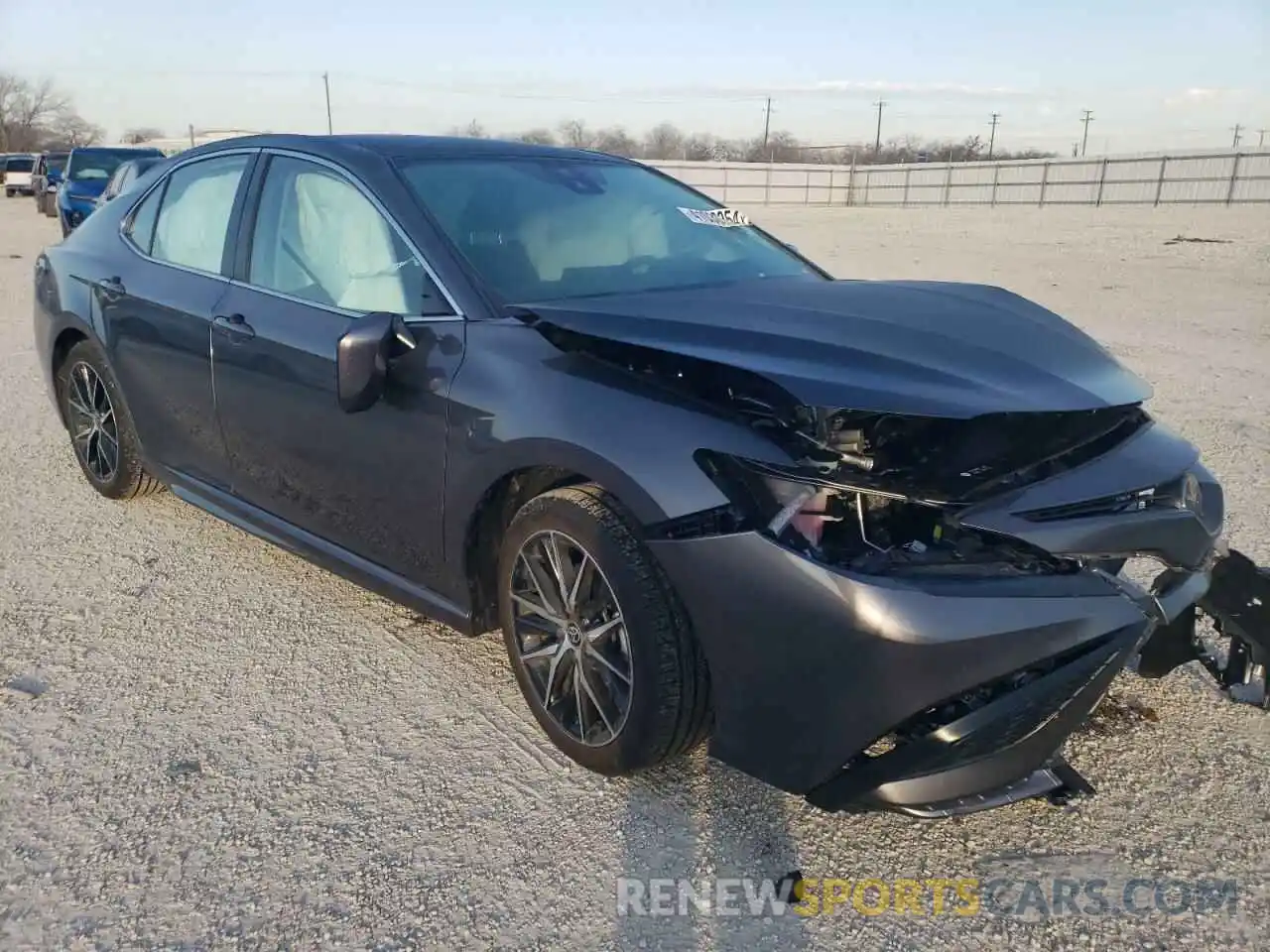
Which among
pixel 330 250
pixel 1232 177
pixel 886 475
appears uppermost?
pixel 1232 177

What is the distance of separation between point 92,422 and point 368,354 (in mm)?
2709

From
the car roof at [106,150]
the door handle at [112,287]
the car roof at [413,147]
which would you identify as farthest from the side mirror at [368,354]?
the car roof at [106,150]

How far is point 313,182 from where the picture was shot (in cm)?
346

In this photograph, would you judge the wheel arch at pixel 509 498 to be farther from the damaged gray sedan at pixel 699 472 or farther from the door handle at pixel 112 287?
the door handle at pixel 112 287

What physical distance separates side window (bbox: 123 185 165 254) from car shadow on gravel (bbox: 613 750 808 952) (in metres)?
3.17

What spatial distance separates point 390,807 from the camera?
2.60 m

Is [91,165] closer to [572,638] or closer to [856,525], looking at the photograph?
[572,638]

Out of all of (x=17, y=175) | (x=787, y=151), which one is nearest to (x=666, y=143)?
(x=787, y=151)

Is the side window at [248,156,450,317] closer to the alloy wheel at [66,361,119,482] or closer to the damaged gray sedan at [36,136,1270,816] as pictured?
the damaged gray sedan at [36,136,1270,816]

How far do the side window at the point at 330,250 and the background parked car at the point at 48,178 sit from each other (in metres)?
24.0

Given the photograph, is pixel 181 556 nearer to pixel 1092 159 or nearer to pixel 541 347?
pixel 541 347

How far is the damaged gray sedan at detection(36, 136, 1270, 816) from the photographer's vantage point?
2.15 metres

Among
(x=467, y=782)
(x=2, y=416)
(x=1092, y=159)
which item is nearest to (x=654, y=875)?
(x=467, y=782)

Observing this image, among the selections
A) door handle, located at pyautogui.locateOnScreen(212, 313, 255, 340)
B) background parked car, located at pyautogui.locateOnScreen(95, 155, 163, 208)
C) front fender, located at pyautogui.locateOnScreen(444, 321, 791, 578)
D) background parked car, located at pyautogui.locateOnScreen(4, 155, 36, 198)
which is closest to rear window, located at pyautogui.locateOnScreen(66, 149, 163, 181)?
background parked car, located at pyautogui.locateOnScreen(95, 155, 163, 208)
